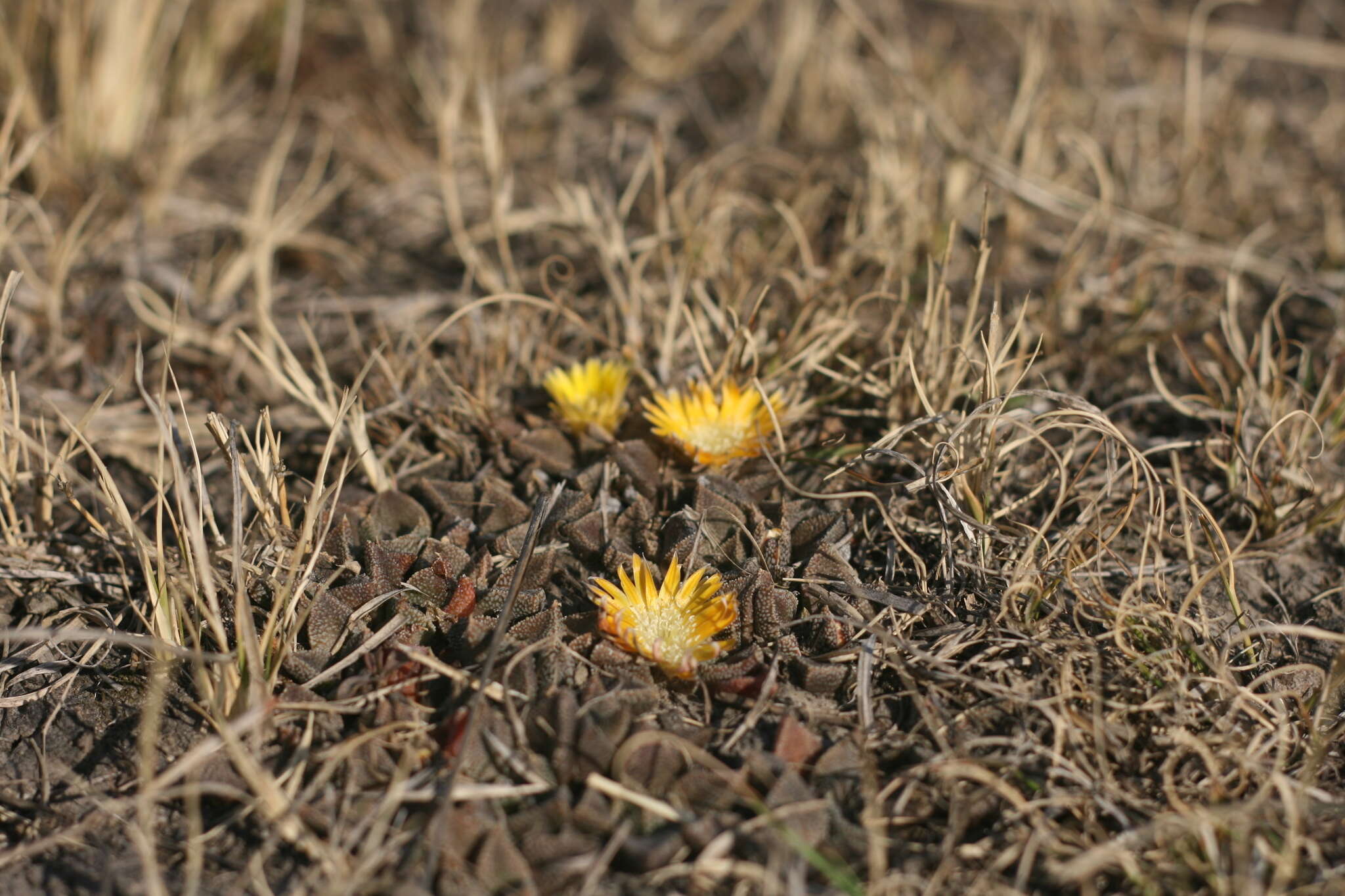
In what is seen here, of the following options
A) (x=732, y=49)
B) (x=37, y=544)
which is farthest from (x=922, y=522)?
(x=732, y=49)

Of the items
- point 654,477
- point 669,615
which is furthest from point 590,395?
point 669,615

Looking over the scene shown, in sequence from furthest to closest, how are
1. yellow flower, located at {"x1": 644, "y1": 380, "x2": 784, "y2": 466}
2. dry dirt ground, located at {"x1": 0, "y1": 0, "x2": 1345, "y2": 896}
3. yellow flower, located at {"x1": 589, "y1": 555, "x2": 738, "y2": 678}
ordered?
yellow flower, located at {"x1": 644, "y1": 380, "x2": 784, "y2": 466} < yellow flower, located at {"x1": 589, "y1": 555, "x2": 738, "y2": 678} < dry dirt ground, located at {"x1": 0, "y1": 0, "x2": 1345, "y2": 896}

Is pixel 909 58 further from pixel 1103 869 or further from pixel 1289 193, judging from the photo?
pixel 1103 869

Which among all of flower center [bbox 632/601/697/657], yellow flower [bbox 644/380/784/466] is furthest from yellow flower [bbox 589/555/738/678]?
yellow flower [bbox 644/380/784/466]

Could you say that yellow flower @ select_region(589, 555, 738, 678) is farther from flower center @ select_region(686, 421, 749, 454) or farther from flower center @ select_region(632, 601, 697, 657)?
flower center @ select_region(686, 421, 749, 454)

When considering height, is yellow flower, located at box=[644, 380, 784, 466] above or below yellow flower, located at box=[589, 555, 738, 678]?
above

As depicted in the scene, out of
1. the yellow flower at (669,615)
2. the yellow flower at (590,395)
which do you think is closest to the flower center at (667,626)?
the yellow flower at (669,615)

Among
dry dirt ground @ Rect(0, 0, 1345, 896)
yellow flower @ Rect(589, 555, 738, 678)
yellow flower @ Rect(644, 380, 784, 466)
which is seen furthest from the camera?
yellow flower @ Rect(644, 380, 784, 466)
